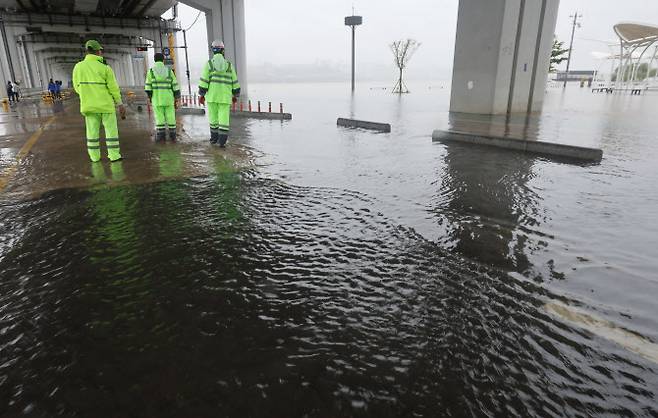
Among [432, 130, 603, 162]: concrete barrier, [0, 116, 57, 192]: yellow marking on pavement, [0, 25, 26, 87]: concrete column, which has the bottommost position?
[0, 116, 57, 192]: yellow marking on pavement

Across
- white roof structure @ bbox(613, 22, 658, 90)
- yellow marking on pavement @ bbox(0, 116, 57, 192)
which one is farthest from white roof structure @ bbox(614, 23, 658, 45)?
yellow marking on pavement @ bbox(0, 116, 57, 192)

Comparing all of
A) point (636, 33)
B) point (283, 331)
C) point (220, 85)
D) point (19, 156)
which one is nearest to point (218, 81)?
point (220, 85)

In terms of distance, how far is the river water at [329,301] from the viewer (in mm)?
2201

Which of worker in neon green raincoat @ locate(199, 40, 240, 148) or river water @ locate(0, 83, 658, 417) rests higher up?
worker in neon green raincoat @ locate(199, 40, 240, 148)

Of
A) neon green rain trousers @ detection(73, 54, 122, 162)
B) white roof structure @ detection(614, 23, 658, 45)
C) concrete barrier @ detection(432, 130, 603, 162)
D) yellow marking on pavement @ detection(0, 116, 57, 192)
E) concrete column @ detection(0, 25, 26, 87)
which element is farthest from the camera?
white roof structure @ detection(614, 23, 658, 45)

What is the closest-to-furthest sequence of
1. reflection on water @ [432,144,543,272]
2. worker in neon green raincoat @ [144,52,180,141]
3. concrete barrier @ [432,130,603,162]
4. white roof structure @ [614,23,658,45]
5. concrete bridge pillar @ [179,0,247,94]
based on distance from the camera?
reflection on water @ [432,144,543,272] → concrete barrier @ [432,130,603,162] → worker in neon green raincoat @ [144,52,180,141] → concrete bridge pillar @ [179,0,247,94] → white roof structure @ [614,23,658,45]

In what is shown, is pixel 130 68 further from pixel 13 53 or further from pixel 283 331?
pixel 283 331

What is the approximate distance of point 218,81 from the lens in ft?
29.0

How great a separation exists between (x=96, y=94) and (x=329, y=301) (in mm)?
6241

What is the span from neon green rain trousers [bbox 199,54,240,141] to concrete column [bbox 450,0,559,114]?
39.6ft

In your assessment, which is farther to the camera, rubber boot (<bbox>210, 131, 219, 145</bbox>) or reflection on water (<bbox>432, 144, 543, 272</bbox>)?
rubber boot (<bbox>210, 131, 219, 145</bbox>)

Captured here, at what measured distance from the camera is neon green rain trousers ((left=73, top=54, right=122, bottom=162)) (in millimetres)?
7020

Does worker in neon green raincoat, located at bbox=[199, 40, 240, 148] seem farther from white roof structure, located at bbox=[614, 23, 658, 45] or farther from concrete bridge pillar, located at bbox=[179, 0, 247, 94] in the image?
white roof structure, located at bbox=[614, 23, 658, 45]

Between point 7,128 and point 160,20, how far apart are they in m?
33.2
